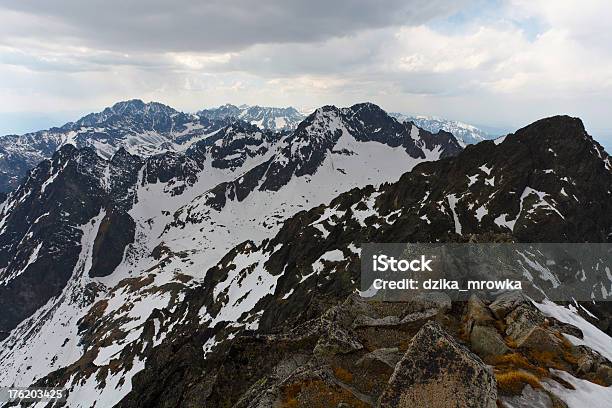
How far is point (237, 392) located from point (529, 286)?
74.3 ft

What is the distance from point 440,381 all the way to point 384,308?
10.9 meters

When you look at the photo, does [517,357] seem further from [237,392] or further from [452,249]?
[452,249]

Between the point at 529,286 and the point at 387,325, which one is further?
the point at 529,286

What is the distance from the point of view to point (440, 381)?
12633 mm

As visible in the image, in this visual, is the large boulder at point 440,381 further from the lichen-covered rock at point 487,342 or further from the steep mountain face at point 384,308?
the lichen-covered rock at point 487,342

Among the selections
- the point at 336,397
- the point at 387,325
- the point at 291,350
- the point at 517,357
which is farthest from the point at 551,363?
the point at 291,350

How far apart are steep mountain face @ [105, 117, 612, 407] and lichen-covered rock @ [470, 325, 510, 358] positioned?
0.22 meters

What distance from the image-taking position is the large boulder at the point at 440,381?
12398mm

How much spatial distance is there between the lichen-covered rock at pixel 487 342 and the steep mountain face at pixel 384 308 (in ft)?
0.72

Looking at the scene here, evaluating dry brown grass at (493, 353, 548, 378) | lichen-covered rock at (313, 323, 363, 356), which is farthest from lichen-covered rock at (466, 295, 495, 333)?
lichen-covered rock at (313, 323, 363, 356)

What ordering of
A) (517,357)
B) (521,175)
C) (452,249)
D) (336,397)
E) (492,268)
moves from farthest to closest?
(521,175) < (452,249) < (492,268) < (517,357) < (336,397)

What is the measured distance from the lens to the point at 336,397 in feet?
47.5

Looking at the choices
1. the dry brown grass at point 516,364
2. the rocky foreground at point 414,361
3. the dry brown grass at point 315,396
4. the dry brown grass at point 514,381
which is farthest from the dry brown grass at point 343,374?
the dry brown grass at point 516,364

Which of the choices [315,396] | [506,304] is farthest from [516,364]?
[315,396]
